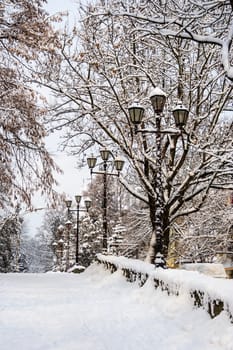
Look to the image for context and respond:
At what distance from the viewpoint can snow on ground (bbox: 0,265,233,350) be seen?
491 centimetres

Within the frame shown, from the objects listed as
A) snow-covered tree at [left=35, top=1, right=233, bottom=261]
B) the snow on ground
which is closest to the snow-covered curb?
the snow on ground

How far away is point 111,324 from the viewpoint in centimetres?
618

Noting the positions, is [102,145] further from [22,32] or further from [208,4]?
[208,4]

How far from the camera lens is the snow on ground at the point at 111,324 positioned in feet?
16.1

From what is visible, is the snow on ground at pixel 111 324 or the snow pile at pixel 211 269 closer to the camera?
the snow on ground at pixel 111 324

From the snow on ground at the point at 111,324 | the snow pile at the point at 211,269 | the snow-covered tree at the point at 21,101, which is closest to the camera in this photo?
the snow on ground at the point at 111,324

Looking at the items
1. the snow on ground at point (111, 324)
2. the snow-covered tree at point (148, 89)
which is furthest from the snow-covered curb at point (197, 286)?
the snow-covered tree at point (148, 89)

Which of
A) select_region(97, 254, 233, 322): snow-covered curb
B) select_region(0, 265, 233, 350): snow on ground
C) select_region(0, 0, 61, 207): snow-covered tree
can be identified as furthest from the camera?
select_region(0, 0, 61, 207): snow-covered tree

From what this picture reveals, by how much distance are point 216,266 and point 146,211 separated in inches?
196

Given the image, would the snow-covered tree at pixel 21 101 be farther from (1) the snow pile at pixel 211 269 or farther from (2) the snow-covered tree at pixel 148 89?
(1) the snow pile at pixel 211 269

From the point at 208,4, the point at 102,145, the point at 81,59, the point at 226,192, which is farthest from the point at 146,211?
the point at 208,4

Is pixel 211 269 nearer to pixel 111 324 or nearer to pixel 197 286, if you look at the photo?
pixel 197 286

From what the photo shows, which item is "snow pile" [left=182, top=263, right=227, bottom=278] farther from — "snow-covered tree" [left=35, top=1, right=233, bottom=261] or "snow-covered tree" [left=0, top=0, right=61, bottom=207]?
"snow-covered tree" [left=0, top=0, right=61, bottom=207]

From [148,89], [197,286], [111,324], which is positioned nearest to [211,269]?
[148,89]
